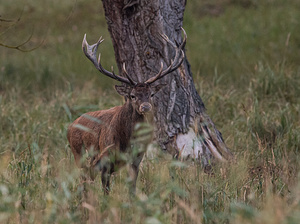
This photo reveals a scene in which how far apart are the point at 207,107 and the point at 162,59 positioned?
2.20m

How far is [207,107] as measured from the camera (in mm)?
8203

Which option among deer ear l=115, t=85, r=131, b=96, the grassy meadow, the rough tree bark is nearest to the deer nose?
deer ear l=115, t=85, r=131, b=96

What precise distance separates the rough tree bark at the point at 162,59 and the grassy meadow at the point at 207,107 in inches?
15.5

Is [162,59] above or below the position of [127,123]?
above

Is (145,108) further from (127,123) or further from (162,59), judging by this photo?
(162,59)

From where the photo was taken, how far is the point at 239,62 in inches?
435

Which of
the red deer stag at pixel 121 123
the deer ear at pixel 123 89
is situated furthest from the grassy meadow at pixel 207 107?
the deer ear at pixel 123 89

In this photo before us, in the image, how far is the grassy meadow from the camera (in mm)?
4074

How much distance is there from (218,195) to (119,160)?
1103 millimetres

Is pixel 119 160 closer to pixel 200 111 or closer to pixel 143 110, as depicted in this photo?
pixel 143 110

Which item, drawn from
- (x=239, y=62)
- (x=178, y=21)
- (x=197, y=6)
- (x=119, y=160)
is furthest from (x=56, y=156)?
(x=197, y=6)

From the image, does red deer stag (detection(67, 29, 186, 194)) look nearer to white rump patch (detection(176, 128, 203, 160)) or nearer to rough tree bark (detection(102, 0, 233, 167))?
rough tree bark (detection(102, 0, 233, 167))

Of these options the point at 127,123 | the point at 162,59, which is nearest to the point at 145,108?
the point at 127,123

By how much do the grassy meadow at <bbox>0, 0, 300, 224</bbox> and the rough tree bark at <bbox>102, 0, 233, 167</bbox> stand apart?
394 mm
